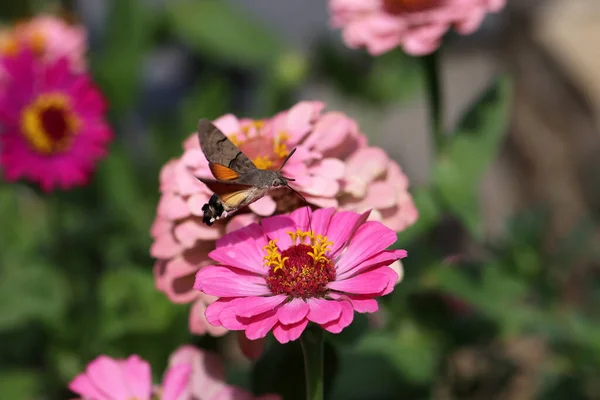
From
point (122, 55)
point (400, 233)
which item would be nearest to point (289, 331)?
point (400, 233)

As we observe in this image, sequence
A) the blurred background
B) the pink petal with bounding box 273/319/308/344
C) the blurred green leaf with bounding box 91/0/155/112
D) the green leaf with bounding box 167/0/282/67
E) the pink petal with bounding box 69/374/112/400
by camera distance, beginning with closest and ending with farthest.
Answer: the pink petal with bounding box 273/319/308/344 < the pink petal with bounding box 69/374/112/400 < the blurred background < the blurred green leaf with bounding box 91/0/155/112 < the green leaf with bounding box 167/0/282/67

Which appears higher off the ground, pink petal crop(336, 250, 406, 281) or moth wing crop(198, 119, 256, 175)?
moth wing crop(198, 119, 256, 175)

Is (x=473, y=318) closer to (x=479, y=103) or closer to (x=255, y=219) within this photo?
(x=479, y=103)

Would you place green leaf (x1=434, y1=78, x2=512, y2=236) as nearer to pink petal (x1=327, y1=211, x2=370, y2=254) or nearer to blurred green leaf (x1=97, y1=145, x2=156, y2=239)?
pink petal (x1=327, y1=211, x2=370, y2=254)

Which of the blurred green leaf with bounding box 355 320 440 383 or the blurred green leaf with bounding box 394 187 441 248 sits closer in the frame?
the blurred green leaf with bounding box 394 187 441 248

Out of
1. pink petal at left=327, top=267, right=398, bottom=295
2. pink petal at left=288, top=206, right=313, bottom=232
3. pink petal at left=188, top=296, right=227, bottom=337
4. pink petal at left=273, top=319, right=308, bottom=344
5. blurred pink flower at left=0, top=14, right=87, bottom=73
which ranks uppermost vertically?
blurred pink flower at left=0, top=14, right=87, bottom=73

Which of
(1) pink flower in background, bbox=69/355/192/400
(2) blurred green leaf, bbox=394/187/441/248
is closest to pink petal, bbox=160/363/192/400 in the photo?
(1) pink flower in background, bbox=69/355/192/400
